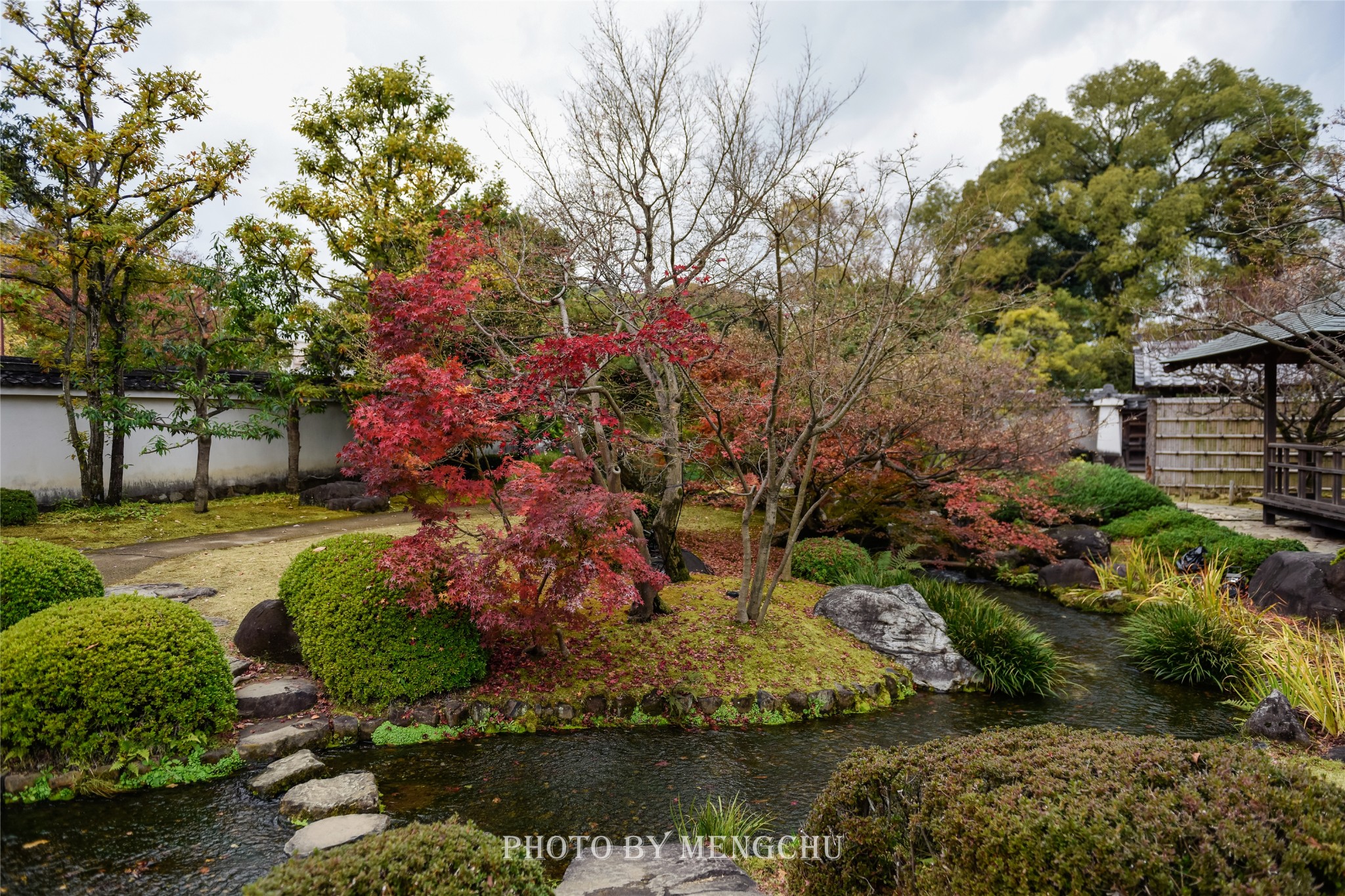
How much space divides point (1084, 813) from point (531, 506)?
13.4ft

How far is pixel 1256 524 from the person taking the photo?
11977mm

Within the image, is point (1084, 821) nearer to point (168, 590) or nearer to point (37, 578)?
point (37, 578)

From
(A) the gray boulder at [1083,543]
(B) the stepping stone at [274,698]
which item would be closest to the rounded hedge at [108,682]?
(B) the stepping stone at [274,698]

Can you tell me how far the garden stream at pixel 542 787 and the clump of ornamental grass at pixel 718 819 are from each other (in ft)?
0.29

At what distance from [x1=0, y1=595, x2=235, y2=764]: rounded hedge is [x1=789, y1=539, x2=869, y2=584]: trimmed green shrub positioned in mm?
6457

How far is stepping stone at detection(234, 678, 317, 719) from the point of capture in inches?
202

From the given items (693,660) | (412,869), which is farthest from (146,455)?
(412,869)

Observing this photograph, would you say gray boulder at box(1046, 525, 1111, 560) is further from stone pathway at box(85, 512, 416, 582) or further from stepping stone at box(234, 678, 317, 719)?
stone pathway at box(85, 512, 416, 582)

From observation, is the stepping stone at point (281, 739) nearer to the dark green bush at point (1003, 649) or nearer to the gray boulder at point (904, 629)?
the gray boulder at point (904, 629)

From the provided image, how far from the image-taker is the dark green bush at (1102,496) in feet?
40.8

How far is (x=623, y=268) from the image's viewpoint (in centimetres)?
769

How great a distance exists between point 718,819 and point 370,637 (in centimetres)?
309

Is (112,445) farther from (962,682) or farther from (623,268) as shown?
(962,682)

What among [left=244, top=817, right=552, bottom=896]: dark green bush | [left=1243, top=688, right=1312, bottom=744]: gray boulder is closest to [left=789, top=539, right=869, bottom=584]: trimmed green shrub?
[left=1243, top=688, right=1312, bottom=744]: gray boulder
